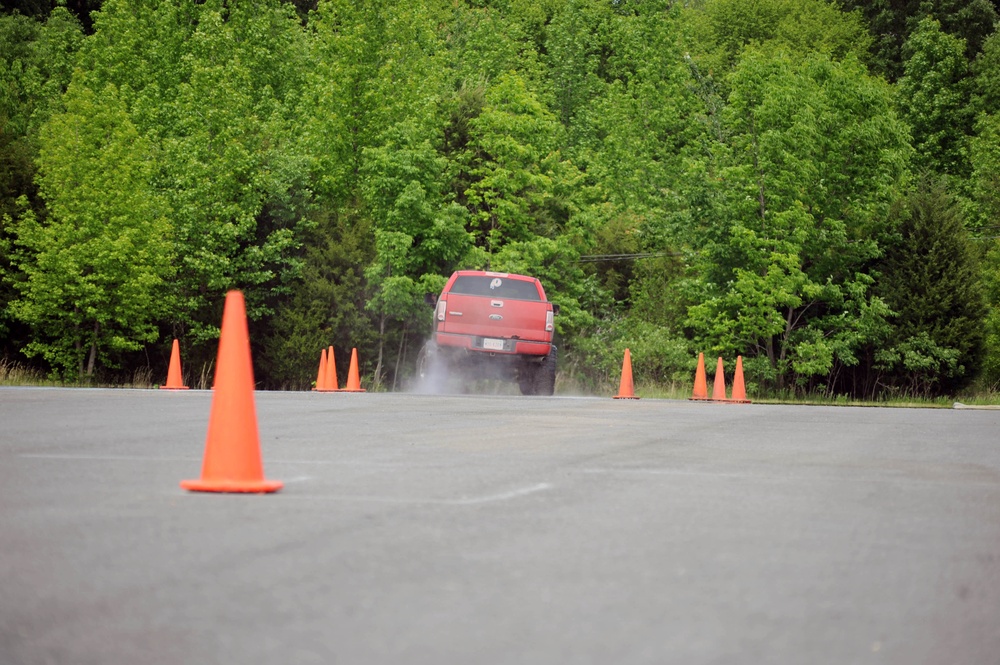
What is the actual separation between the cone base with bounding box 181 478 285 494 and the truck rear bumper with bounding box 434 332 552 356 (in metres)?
18.4

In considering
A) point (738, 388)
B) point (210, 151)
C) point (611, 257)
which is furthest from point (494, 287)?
point (611, 257)

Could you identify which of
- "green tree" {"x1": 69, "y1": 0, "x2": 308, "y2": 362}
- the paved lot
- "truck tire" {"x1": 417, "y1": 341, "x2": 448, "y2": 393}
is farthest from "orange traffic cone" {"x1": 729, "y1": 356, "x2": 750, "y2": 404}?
"green tree" {"x1": 69, "y1": 0, "x2": 308, "y2": 362}

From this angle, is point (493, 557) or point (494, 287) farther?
point (494, 287)

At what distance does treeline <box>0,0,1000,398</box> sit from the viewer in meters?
40.9

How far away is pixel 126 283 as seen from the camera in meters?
41.4

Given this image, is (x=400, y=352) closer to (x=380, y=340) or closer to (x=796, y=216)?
(x=380, y=340)

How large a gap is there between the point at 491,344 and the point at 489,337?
13 cm

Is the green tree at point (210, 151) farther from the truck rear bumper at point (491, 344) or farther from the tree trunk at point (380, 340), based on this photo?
the truck rear bumper at point (491, 344)

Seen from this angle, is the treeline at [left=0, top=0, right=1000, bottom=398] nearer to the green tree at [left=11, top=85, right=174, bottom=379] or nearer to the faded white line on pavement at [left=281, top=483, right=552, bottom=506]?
the green tree at [left=11, top=85, right=174, bottom=379]

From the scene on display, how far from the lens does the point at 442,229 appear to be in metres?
42.3

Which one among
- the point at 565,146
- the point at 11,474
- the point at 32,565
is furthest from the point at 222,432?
the point at 565,146

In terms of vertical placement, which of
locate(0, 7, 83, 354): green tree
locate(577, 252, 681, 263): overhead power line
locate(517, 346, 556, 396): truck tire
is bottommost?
locate(517, 346, 556, 396): truck tire

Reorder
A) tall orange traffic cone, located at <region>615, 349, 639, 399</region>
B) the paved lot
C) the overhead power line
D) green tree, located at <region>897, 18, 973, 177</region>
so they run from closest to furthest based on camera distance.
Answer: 1. the paved lot
2. tall orange traffic cone, located at <region>615, 349, 639, 399</region>
3. the overhead power line
4. green tree, located at <region>897, 18, 973, 177</region>

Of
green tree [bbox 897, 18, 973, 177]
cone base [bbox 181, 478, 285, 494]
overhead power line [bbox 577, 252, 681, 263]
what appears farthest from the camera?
green tree [bbox 897, 18, 973, 177]
